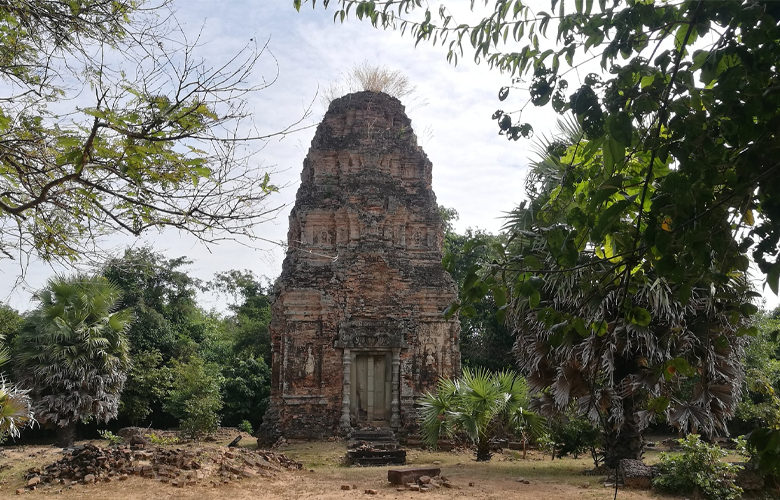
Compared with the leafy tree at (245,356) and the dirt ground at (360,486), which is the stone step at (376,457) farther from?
the leafy tree at (245,356)

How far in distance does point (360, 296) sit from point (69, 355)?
7430 millimetres

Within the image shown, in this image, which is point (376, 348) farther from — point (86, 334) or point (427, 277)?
point (86, 334)

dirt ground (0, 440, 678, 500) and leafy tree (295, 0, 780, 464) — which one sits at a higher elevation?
leafy tree (295, 0, 780, 464)

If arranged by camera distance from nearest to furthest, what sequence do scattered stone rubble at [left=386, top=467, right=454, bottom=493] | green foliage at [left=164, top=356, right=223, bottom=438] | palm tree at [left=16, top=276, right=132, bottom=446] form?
scattered stone rubble at [left=386, top=467, right=454, bottom=493]
palm tree at [left=16, top=276, right=132, bottom=446]
green foliage at [left=164, top=356, right=223, bottom=438]

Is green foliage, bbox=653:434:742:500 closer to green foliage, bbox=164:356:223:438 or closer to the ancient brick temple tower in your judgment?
the ancient brick temple tower

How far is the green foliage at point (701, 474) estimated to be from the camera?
7.84m

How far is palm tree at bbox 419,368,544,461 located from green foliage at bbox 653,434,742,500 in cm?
363

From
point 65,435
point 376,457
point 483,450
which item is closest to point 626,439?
point 483,450

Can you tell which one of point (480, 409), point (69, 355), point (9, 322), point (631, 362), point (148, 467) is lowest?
point (148, 467)

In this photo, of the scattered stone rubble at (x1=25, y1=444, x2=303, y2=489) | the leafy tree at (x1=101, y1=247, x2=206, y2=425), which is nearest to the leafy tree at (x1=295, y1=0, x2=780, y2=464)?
the scattered stone rubble at (x1=25, y1=444, x2=303, y2=489)

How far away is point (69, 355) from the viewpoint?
15250mm

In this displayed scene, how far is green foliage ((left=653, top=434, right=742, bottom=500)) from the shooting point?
7.84m

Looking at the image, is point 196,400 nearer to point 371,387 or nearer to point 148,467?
point 371,387

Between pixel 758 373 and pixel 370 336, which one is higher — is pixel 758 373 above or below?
below
